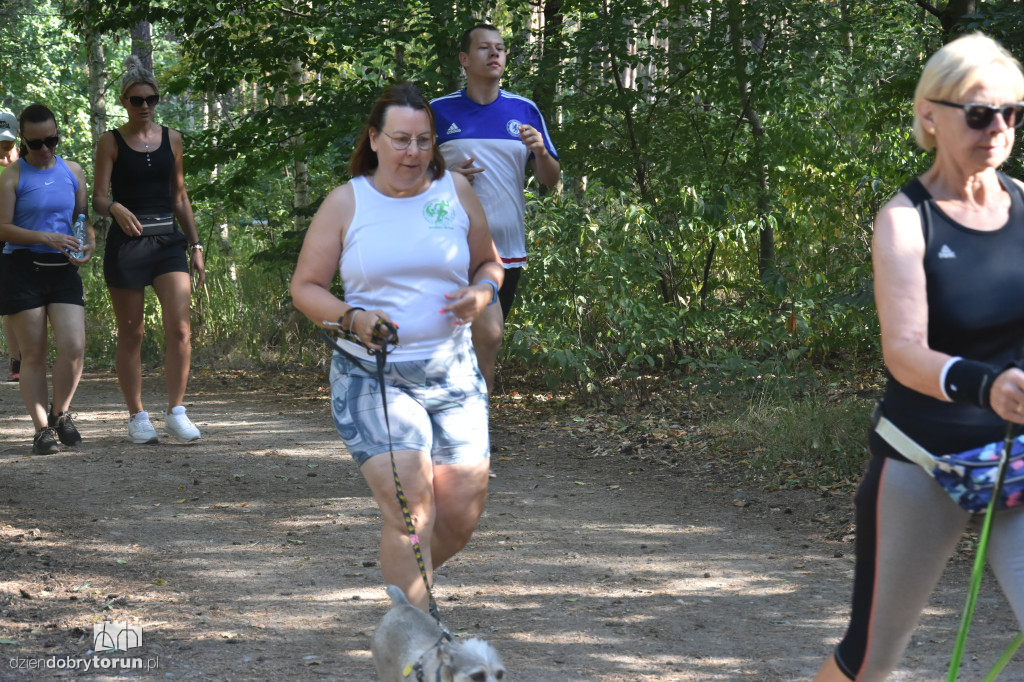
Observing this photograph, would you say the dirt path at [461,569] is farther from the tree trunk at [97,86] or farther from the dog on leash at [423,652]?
the tree trunk at [97,86]

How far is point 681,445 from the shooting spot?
301 inches

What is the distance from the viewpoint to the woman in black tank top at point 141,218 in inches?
274

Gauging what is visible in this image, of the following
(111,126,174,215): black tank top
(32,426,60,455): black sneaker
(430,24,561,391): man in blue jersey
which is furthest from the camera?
(32,426,60,455): black sneaker

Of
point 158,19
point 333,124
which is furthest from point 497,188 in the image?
point 158,19

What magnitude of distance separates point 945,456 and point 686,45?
7.04 meters

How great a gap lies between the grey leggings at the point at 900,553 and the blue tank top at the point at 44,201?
5.86 meters

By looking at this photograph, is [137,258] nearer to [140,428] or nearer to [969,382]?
[140,428]

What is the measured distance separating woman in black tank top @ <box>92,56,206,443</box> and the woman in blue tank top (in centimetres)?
25

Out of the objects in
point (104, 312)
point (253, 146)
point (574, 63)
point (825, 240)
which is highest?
point (574, 63)

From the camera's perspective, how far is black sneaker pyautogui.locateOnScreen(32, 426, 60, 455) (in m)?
7.17

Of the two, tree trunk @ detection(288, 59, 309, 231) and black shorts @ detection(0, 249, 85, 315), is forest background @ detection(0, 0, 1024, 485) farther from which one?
black shorts @ detection(0, 249, 85, 315)

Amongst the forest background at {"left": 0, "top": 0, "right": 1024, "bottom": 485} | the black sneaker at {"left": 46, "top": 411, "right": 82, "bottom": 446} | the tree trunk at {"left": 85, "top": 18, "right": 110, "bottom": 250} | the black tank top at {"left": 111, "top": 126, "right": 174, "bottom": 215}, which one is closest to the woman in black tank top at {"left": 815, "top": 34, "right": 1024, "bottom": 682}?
the forest background at {"left": 0, "top": 0, "right": 1024, "bottom": 485}

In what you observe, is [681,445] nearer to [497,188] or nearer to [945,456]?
[497,188]

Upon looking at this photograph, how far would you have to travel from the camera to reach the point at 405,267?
3508 millimetres
